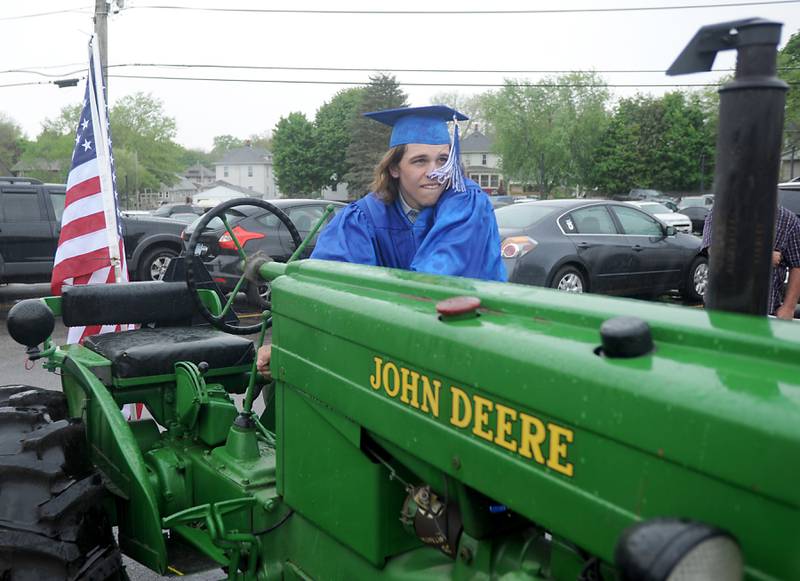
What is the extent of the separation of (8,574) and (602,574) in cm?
168

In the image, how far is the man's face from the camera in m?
2.64

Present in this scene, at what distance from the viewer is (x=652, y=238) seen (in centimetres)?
995

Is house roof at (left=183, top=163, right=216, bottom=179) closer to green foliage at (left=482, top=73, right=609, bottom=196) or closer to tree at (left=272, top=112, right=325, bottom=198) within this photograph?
tree at (left=272, top=112, right=325, bottom=198)

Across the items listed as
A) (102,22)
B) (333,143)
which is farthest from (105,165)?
(333,143)

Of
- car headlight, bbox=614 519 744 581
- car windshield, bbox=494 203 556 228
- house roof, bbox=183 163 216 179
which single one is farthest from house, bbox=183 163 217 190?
car headlight, bbox=614 519 744 581

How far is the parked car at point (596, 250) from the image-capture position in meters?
8.67

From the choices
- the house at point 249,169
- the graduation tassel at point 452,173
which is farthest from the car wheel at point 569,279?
the house at point 249,169

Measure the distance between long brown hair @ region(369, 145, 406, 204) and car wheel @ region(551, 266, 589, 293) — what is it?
6.32 metres

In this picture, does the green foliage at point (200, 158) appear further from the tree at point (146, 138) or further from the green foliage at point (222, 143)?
the tree at point (146, 138)

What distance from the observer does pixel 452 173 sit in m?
2.64

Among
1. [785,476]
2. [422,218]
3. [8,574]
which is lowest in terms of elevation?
[8,574]

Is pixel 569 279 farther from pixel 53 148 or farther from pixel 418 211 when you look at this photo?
pixel 53 148

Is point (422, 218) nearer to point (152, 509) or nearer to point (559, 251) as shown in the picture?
point (152, 509)

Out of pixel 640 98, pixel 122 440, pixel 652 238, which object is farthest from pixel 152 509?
pixel 640 98
